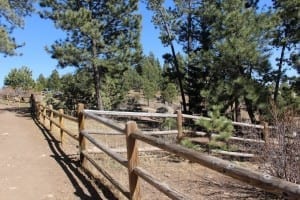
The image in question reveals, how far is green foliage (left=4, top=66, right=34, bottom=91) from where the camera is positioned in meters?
65.7

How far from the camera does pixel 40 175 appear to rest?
807 centimetres

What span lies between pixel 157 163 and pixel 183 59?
18838mm

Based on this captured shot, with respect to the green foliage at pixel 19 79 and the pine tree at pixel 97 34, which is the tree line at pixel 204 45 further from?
the green foliage at pixel 19 79

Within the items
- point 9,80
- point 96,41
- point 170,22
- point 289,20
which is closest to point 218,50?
point 289,20

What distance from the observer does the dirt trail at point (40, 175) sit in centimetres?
673

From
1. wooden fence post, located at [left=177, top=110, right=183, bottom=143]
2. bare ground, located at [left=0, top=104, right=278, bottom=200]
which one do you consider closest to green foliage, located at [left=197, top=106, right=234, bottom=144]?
wooden fence post, located at [left=177, top=110, right=183, bottom=143]

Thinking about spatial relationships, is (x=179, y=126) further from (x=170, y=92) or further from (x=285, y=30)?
(x=170, y=92)

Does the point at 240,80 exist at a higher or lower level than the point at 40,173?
higher

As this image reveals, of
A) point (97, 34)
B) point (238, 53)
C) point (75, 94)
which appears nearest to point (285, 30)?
point (238, 53)

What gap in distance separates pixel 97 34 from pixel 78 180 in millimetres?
17545

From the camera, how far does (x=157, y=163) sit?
35.9ft

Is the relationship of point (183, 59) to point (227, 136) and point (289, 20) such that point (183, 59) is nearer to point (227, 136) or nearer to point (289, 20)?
point (289, 20)

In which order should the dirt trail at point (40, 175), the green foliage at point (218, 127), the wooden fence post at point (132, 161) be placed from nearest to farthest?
the wooden fence post at point (132, 161) → the dirt trail at point (40, 175) → the green foliage at point (218, 127)

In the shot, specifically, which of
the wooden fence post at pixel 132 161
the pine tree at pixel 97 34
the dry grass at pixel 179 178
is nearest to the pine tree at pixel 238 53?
the pine tree at pixel 97 34
